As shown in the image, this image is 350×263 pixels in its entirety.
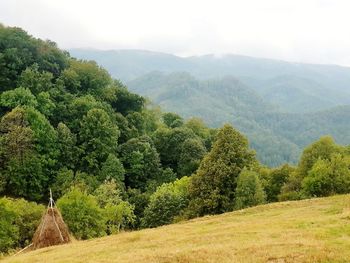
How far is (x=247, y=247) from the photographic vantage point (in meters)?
21.3

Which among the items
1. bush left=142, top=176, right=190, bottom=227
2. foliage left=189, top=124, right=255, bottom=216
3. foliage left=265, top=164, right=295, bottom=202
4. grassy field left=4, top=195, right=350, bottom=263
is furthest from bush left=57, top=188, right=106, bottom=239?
foliage left=265, top=164, right=295, bottom=202

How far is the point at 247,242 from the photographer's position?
2283 centimetres

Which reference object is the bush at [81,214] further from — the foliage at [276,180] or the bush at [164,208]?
the foliage at [276,180]

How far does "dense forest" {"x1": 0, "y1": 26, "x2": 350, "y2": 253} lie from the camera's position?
53281 millimetres

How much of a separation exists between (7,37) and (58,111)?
2031 centimetres

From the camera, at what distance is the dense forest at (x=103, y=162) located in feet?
175

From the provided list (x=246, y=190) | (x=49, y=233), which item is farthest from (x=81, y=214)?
(x=246, y=190)

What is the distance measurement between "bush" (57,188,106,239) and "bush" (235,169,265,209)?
51.9ft

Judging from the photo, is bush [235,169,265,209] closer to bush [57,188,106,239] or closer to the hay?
bush [57,188,106,239]

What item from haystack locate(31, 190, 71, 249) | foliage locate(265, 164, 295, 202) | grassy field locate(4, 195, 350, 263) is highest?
grassy field locate(4, 195, 350, 263)

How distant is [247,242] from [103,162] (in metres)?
54.7

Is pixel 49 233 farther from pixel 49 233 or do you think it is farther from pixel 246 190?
pixel 246 190

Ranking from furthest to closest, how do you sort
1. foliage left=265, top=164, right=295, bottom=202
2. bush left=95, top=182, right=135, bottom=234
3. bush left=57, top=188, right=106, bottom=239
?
foliage left=265, top=164, right=295, bottom=202, bush left=95, top=182, right=135, bottom=234, bush left=57, top=188, right=106, bottom=239

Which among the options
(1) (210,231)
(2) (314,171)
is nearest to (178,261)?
(1) (210,231)
